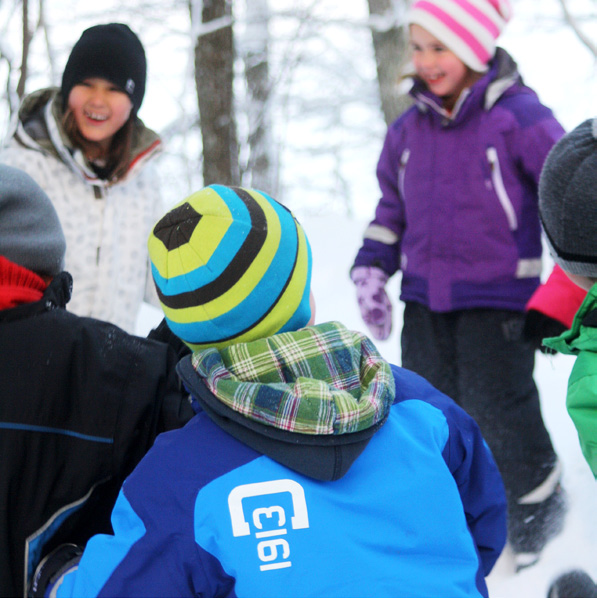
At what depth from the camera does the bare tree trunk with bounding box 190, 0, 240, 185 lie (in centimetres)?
634

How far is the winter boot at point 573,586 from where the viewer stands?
217 centimetres

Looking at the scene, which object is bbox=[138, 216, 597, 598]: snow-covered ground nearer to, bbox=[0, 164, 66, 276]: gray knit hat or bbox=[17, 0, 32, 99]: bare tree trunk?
bbox=[0, 164, 66, 276]: gray knit hat

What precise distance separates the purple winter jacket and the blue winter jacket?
147 centimetres

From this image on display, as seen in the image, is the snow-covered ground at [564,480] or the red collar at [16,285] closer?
the red collar at [16,285]

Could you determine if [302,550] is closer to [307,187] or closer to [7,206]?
[7,206]

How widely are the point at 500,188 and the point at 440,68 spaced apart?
0.53 meters

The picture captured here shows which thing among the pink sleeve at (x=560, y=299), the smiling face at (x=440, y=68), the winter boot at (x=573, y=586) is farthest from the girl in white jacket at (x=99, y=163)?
the winter boot at (x=573, y=586)

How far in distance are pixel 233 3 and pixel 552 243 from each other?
5.61 metres

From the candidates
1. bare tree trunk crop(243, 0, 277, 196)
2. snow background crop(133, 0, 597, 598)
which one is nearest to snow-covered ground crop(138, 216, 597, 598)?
snow background crop(133, 0, 597, 598)

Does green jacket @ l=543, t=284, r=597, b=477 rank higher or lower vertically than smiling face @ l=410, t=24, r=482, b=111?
lower

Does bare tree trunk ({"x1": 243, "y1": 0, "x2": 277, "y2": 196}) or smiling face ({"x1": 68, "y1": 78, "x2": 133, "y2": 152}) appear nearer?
smiling face ({"x1": 68, "y1": 78, "x2": 133, "y2": 152})

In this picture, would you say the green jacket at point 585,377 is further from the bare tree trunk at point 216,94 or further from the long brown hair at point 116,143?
the bare tree trunk at point 216,94

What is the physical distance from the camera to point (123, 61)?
8.88ft

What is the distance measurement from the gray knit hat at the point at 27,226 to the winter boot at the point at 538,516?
200cm
